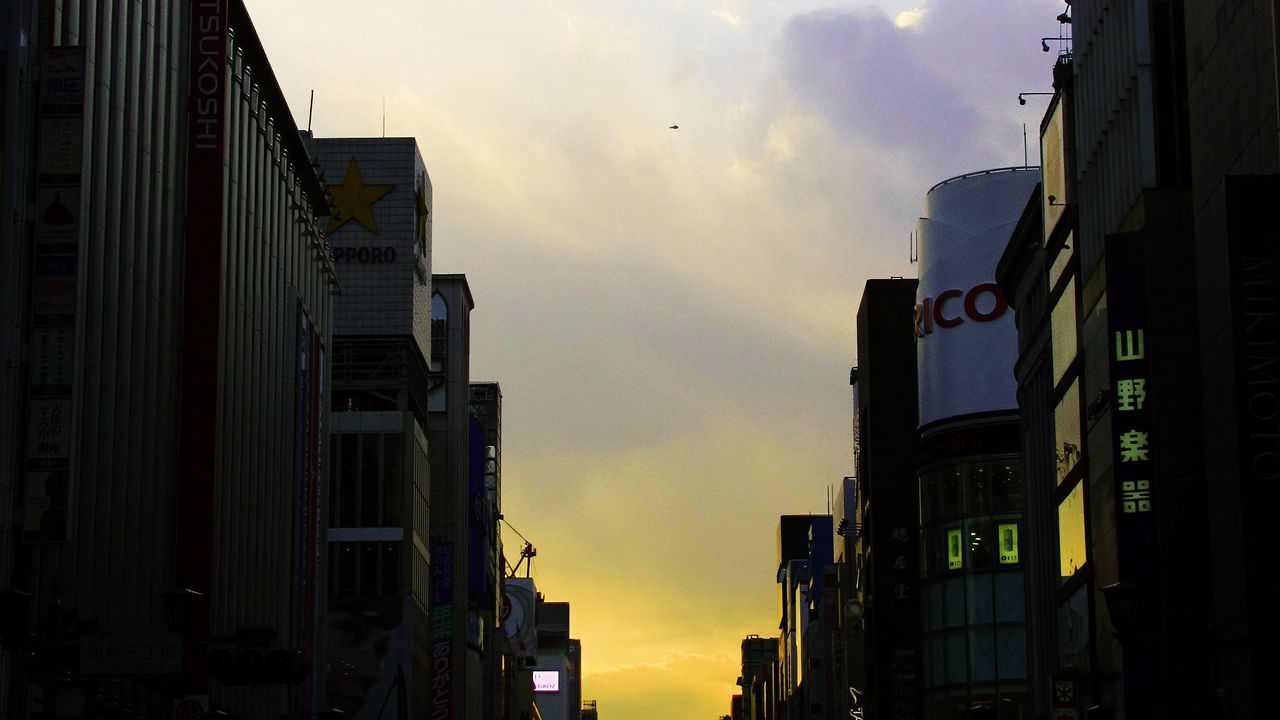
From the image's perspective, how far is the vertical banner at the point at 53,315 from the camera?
41.2 m

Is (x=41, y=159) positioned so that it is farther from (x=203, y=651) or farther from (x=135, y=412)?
(x=203, y=651)

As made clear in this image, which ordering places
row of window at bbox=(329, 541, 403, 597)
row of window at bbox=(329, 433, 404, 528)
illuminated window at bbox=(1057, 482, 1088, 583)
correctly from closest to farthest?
illuminated window at bbox=(1057, 482, 1088, 583) < row of window at bbox=(329, 541, 403, 597) < row of window at bbox=(329, 433, 404, 528)

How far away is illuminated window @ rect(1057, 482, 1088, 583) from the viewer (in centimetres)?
6500

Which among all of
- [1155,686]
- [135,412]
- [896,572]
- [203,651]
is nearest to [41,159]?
[135,412]

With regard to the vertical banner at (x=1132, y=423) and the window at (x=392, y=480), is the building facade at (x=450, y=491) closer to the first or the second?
the window at (x=392, y=480)

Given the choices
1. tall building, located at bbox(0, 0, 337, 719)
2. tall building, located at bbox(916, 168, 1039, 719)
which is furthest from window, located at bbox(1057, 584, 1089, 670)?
tall building, located at bbox(916, 168, 1039, 719)

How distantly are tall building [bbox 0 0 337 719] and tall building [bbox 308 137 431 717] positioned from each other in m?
22.5

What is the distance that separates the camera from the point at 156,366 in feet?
191

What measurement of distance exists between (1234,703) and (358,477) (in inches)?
2961

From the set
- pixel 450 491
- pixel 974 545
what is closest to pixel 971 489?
pixel 974 545

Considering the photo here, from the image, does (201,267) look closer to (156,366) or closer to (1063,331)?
(156,366)

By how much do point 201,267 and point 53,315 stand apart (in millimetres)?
19928

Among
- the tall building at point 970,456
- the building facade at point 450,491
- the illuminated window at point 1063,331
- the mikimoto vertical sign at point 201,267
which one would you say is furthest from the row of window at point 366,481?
the mikimoto vertical sign at point 201,267

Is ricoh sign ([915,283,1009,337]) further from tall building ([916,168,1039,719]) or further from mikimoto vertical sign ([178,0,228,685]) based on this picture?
mikimoto vertical sign ([178,0,228,685])
